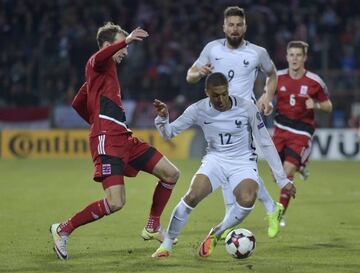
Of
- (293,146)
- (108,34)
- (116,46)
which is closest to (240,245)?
(116,46)

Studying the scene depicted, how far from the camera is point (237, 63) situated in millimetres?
9938

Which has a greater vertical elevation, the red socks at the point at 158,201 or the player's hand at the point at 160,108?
the player's hand at the point at 160,108

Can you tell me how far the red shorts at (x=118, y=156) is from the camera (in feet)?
28.5

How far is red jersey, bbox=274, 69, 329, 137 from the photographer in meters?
12.0

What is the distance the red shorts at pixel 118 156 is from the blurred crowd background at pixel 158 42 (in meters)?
13.4

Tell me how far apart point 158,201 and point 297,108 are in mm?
3356

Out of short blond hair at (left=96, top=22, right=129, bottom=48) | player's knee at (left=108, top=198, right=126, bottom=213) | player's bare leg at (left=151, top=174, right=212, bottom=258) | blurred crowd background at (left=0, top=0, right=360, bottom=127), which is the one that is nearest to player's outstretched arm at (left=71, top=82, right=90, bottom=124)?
short blond hair at (left=96, top=22, right=129, bottom=48)

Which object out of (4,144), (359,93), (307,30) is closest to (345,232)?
(359,93)

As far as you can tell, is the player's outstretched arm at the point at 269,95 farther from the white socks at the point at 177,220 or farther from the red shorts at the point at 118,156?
the white socks at the point at 177,220

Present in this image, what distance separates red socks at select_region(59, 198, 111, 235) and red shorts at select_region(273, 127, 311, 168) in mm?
3836

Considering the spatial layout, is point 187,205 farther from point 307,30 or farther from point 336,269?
point 307,30

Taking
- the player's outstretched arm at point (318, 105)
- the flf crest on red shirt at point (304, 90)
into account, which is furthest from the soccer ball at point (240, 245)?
the flf crest on red shirt at point (304, 90)

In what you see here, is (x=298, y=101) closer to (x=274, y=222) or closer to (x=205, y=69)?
(x=274, y=222)

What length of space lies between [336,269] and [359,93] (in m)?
15.0
